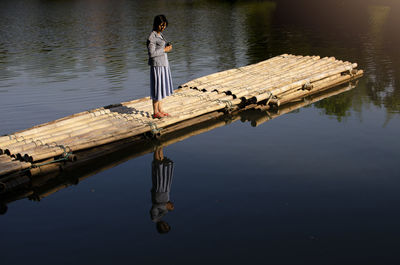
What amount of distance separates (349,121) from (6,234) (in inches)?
426

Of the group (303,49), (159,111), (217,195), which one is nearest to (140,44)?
(303,49)

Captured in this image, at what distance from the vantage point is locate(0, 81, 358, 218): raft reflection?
1030cm

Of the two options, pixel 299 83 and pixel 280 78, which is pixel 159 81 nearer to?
pixel 299 83

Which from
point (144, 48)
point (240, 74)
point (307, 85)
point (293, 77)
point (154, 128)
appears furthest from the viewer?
point (144, 48)

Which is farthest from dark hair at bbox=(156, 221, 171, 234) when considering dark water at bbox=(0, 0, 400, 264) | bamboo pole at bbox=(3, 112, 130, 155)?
bamboo pole at bbox=(3, 112, 130, 155)

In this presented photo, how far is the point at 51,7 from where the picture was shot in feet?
223

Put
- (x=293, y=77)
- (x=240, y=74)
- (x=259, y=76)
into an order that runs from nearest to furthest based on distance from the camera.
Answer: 1. (x=293, y=77)
2. (x=259, y=76)
3. (x=240, y=74)

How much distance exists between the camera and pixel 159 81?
13875 millimetres

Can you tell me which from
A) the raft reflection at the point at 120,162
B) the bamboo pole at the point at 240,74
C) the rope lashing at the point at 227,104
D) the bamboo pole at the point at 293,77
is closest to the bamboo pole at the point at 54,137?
the raft reflection at the point at 120,162

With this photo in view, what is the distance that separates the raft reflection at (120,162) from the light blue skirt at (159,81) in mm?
1114

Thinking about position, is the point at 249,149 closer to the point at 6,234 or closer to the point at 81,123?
the point at 81,123

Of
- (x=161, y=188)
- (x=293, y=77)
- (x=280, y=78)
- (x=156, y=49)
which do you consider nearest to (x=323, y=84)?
(x=293, y=77)

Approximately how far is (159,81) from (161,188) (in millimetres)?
4181

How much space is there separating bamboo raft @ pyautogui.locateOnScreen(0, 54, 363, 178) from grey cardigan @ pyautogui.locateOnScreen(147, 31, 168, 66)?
168 cm
